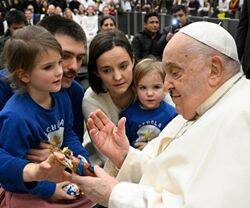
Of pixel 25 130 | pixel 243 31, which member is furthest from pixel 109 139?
pixel 243 31

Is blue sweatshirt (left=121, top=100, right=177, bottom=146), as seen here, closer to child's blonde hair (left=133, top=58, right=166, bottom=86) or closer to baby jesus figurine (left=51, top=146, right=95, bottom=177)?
child's blonde hair (left=133, top=58, right=166, bottom=86)

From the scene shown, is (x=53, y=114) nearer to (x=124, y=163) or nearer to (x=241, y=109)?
(x=124, y=163)

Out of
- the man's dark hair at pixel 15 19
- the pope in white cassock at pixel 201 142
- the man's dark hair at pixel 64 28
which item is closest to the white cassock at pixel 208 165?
the pope in white cassock at pixel 201 142

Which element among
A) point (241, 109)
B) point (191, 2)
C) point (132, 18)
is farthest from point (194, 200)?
point (191, 2)

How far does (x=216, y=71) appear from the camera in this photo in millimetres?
1713

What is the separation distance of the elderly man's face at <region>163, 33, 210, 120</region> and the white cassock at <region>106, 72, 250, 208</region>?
4cm

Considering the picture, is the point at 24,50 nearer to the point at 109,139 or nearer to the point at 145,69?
the point at 109,139

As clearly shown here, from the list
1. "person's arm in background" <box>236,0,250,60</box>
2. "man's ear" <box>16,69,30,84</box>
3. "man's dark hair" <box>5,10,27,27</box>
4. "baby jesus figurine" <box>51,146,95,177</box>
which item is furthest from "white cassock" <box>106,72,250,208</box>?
"man's dark hair" <box>5,10,27,27</box>

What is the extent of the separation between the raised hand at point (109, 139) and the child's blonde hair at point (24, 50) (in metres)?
0.38

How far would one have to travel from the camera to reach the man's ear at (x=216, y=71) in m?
1.70

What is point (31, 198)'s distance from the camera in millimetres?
2086

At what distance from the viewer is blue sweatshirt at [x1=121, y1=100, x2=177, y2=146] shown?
2.65 meters

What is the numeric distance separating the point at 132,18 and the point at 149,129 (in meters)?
15.0

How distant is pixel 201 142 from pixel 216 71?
0.28 m
